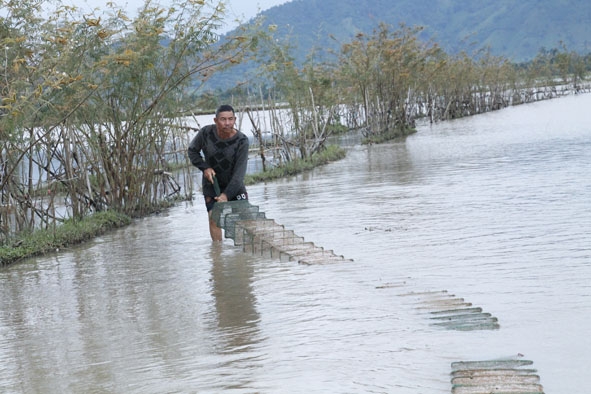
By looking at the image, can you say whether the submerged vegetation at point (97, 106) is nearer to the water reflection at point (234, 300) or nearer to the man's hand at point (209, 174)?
the man's hand at point (209, 174)

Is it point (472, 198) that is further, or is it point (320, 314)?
point (472, 198)

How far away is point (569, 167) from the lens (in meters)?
16.3

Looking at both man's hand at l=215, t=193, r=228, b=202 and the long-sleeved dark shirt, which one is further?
the long-sleeved dark shirt

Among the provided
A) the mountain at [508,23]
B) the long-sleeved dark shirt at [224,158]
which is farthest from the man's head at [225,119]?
the mountain at [508,23]

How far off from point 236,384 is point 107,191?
28.9 feet

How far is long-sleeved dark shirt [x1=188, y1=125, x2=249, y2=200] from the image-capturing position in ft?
32.0

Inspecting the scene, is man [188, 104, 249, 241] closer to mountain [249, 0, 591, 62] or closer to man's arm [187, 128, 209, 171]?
man's arm [187, 128, 209, 171]

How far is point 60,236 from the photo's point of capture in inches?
454

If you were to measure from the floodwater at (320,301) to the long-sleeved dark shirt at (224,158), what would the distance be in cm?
69

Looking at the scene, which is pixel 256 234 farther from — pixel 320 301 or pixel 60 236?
pixel 60 236

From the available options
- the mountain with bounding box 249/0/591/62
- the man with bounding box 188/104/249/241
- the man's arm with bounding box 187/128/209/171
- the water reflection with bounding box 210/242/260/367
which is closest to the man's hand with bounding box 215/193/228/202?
the man with bounding box 188/104/249/241

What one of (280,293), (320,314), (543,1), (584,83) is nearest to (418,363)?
(320,314)

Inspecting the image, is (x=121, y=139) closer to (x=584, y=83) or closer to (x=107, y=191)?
(x=107, y=191)

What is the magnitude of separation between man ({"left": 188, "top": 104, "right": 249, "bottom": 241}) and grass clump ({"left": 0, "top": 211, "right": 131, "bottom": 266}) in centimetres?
226
